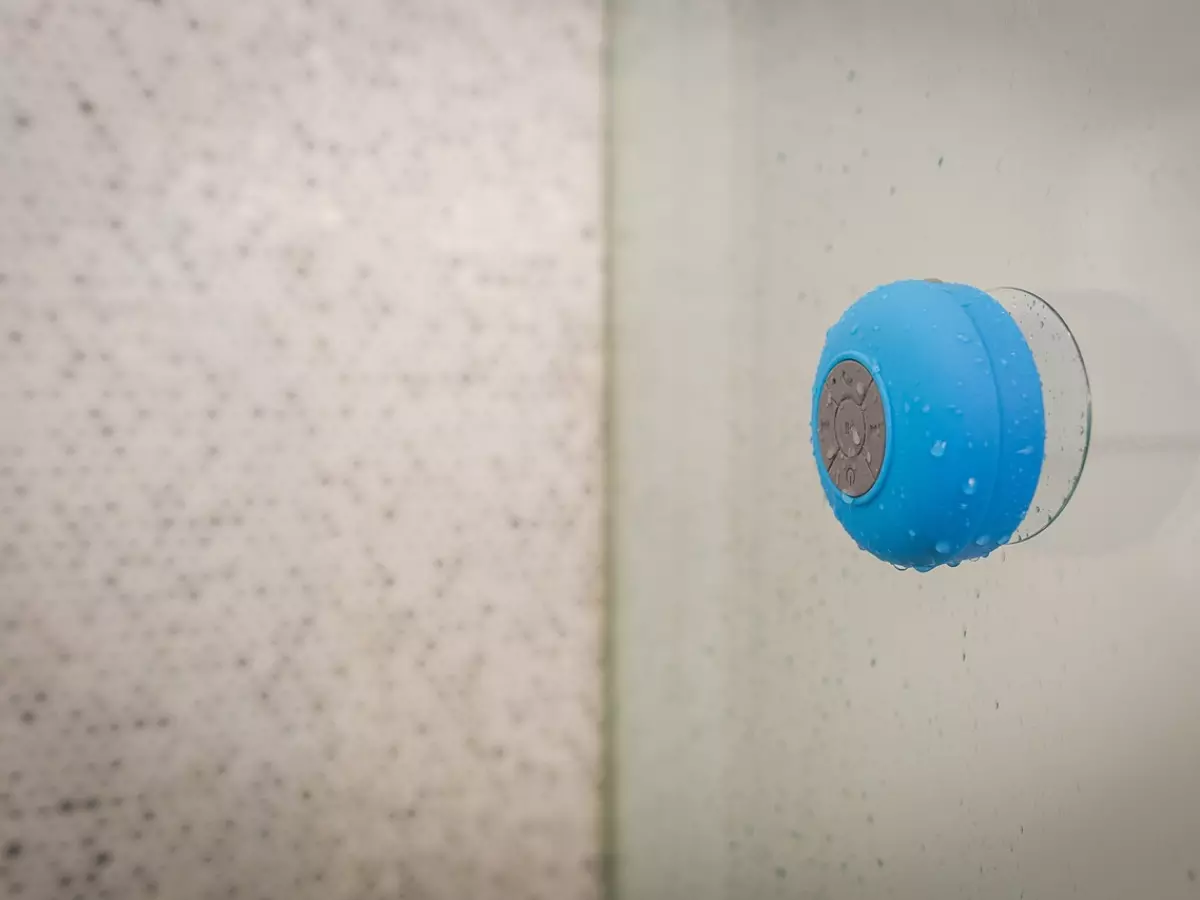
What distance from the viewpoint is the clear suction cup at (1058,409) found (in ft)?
1.33

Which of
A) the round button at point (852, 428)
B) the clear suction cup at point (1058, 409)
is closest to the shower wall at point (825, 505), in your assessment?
the clear suction cup at point (1058, 409)

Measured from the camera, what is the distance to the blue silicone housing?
0.38m

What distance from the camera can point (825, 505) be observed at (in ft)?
2.24

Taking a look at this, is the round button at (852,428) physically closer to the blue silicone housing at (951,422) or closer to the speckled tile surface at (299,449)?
the blue silicone housing at (951,422)

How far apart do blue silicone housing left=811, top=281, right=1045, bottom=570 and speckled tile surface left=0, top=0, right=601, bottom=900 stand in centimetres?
68

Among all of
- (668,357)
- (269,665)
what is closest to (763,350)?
(668,357)

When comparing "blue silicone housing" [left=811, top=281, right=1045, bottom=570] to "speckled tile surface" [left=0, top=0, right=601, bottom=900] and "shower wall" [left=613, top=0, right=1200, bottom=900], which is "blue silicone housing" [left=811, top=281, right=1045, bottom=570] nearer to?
"shower wall" [left=613, top=0, right=1200, bottom=900]

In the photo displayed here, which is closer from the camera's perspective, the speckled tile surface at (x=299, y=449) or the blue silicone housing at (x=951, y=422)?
the blue silicone housing at (x=951, y=422)

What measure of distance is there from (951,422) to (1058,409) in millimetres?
75

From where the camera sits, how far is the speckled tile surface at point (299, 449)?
904mm

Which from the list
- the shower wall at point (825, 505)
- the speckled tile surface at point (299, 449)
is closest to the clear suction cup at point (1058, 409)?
the shower wall at point (825, 505)

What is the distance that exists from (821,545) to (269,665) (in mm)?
700

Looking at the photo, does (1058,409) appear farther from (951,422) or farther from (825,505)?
(825,505)

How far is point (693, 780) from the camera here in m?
1.01
